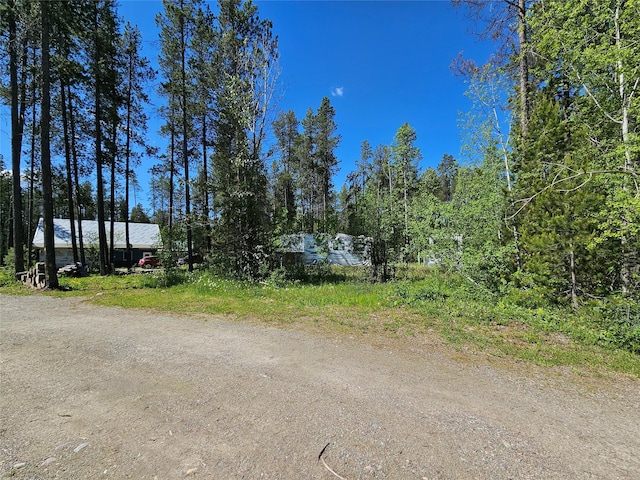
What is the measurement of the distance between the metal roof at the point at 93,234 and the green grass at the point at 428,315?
14685mm

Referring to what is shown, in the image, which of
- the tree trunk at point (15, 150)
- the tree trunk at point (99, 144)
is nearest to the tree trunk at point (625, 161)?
the tree trunk at point (15, 150)

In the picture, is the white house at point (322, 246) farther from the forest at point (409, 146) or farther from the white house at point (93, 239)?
the white house at point (93, 239)

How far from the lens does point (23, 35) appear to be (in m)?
10.2

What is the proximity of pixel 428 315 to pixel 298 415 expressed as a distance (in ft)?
14.9

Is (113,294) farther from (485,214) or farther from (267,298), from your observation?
(485,214)

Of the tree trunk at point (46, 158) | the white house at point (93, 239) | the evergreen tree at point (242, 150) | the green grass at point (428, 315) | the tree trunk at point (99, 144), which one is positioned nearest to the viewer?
the green grass at point (428, 315)

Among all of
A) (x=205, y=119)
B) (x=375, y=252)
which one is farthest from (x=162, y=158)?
(x=375, y=252)

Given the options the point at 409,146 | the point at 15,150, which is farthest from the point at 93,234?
the point at 409,146

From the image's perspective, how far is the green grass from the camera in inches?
167

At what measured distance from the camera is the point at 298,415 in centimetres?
253

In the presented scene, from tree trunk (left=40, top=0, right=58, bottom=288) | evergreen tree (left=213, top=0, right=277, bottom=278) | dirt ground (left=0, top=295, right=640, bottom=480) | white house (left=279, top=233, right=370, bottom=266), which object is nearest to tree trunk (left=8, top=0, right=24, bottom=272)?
tree trunk (left=40, top=0, right=58, bottom=288)

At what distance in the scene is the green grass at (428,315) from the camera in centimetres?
423

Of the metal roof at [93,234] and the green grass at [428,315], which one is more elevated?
the metal roof at [93,234]

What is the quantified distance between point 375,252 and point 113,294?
31.7 feet
